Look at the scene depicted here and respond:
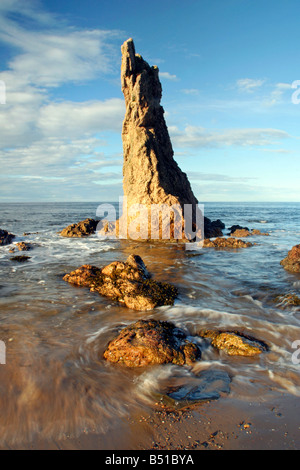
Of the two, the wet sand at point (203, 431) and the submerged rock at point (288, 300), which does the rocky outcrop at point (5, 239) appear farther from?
the wet sand at point (203, 431)

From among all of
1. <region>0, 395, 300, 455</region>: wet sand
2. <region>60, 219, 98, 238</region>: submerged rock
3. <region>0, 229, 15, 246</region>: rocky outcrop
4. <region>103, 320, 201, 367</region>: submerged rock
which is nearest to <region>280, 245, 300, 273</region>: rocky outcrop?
<region>103, 320, 201, 367</region>: submerged rock

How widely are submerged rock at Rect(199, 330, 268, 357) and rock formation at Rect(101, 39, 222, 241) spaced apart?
43.1 feet

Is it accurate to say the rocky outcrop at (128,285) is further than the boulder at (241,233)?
No

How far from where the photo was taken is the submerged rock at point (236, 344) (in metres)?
5.20

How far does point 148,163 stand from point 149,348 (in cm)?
1697

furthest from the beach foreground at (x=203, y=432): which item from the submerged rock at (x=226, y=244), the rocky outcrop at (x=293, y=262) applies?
the submerged rock at (x=226, y=244)

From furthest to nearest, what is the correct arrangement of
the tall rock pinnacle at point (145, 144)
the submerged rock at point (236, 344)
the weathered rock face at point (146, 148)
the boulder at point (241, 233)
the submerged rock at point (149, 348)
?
the boulder at point (241, 233), the tall rock pinnacle at point (145, 144), the weathered rock face at point (146, 148), the submerged rock at point (236, 344), the submerged rock at point (149, 348)

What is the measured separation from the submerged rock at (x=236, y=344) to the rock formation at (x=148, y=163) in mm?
13125

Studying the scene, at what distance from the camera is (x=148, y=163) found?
20203mm

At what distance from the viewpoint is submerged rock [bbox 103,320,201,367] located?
15.9ft

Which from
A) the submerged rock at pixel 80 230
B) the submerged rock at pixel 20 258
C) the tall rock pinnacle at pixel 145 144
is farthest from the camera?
the submerged rock at pixel 80 230

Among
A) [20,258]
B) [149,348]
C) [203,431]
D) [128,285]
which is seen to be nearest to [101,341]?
[149,348]

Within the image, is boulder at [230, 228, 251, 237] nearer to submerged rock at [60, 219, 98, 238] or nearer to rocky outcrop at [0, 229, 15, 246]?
submerged rock at [60, 219, 98, 238]
